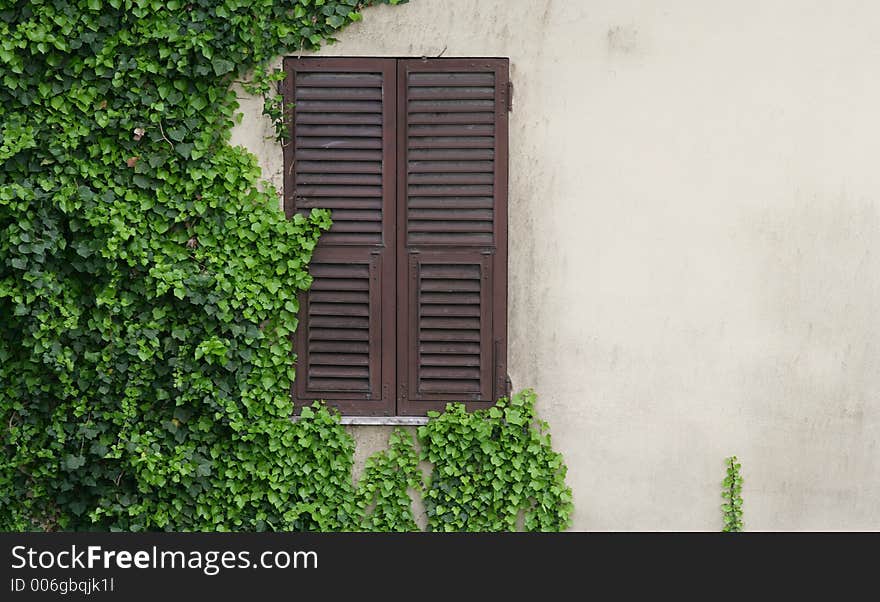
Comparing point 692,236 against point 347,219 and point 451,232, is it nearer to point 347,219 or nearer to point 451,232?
point 451,232

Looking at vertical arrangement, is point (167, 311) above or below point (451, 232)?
below

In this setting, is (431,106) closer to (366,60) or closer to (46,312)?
(366,60)

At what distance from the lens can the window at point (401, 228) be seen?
4.96 meters

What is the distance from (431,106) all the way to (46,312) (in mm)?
2294

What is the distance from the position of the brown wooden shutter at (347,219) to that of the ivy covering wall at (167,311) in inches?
4.9

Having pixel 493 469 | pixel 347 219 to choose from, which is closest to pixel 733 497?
pixel 493 469

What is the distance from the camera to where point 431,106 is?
195 inches

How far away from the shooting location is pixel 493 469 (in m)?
5.00

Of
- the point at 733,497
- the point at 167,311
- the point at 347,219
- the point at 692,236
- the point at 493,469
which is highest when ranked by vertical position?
the point at 347,219

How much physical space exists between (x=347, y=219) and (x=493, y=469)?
1557 millimetres

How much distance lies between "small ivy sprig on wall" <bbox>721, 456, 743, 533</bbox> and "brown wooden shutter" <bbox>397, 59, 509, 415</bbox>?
1294 millimetres

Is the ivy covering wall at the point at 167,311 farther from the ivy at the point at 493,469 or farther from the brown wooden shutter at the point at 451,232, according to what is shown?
the brown wooden shutter at the point at 451,232

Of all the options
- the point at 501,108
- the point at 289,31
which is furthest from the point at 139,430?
the point at 501,108

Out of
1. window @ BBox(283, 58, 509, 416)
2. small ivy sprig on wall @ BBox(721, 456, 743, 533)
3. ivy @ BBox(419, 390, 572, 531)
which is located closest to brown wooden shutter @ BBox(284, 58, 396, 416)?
window @ BBox(283, 58, 509, 416)
